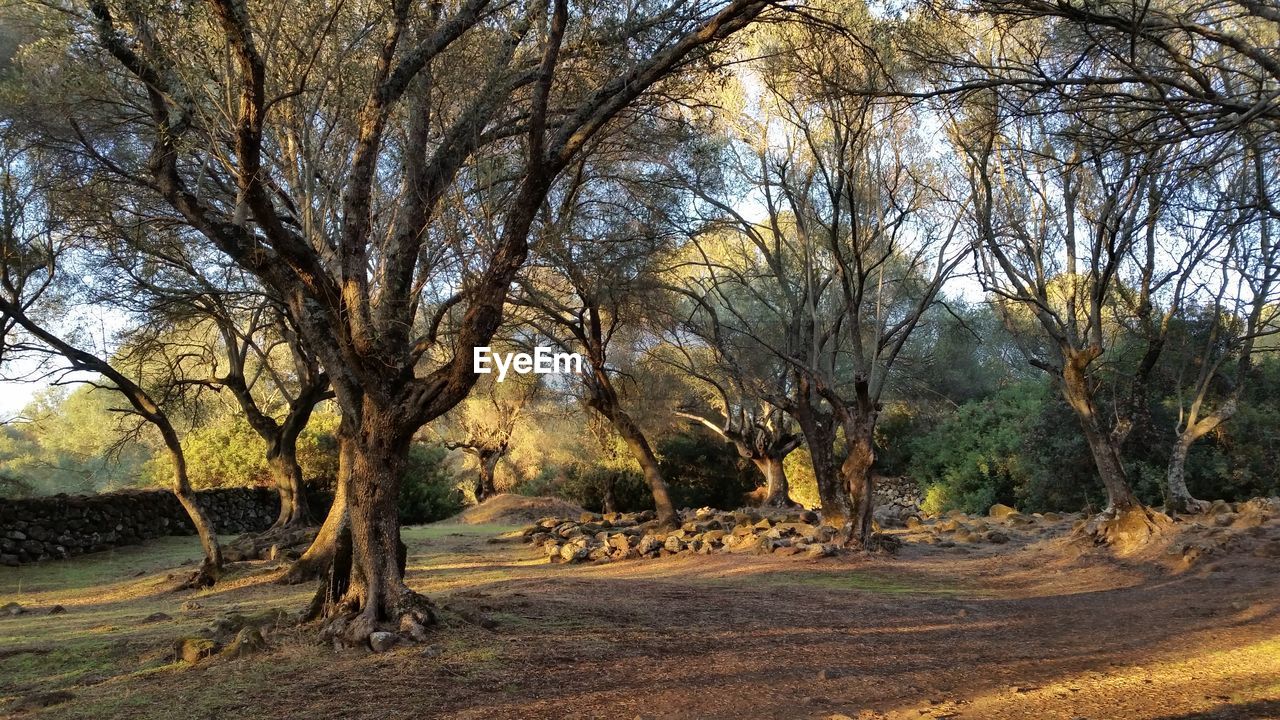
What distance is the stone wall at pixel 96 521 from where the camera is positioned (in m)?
14.3

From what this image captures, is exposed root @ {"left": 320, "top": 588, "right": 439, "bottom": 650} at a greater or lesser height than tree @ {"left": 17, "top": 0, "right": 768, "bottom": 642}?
lesser

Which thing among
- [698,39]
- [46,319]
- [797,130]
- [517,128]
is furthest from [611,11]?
[46,319]

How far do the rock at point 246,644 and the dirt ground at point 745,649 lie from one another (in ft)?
0.43

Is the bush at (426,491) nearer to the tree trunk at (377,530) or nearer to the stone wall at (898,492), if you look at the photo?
the stone wall at (898,492)

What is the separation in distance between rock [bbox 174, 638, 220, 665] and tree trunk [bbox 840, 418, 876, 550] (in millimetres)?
8438

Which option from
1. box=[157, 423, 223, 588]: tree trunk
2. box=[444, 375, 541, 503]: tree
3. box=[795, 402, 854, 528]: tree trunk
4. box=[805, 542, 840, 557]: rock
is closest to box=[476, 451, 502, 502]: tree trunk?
box=[444, 375, 541, 503]: tree

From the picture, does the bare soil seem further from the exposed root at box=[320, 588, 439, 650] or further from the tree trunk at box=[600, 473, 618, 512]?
the exposed root at box=[320, 588, 439, 650]

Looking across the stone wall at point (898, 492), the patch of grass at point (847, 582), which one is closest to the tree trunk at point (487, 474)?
the stone wall at point (898, 492)

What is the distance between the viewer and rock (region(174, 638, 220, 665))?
5.37 meters

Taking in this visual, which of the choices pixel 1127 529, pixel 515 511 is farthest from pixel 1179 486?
pixel 515 511

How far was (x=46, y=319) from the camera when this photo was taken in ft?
47.0

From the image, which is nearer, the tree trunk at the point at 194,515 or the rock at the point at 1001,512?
the tree trunk at the point at 194,515

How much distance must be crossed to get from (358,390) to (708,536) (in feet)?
27.8

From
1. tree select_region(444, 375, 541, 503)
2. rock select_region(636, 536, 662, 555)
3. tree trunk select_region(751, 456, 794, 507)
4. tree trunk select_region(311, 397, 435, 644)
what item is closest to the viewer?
tree trunk select_region(311, 397, 435, 644)
